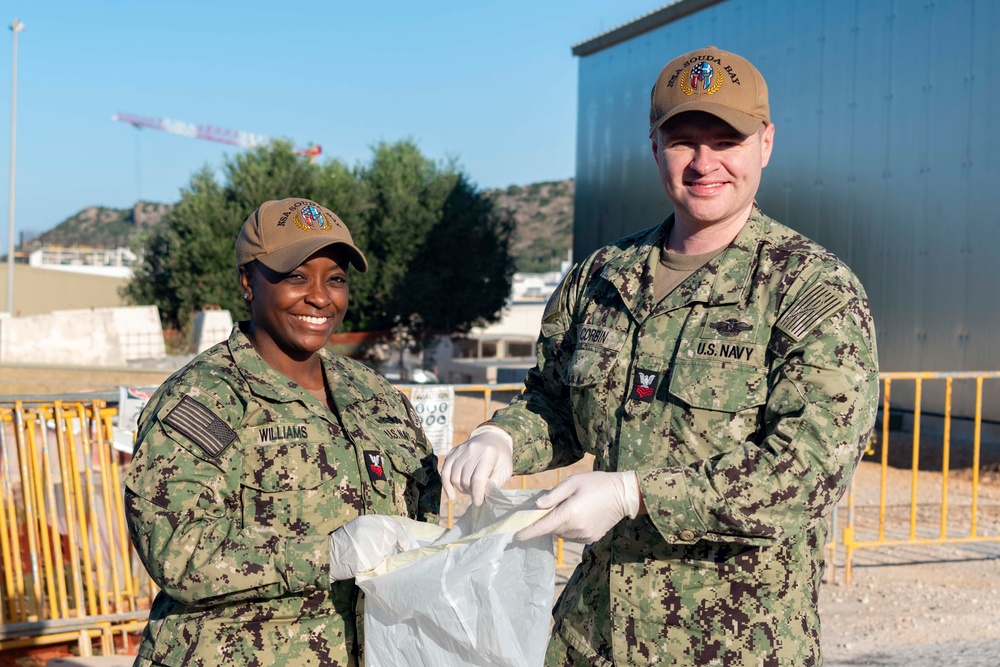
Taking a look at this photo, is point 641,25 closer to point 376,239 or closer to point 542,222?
point 376,239

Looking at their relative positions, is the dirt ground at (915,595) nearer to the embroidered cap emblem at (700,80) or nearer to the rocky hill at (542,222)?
the embroidered cap emblem at (700,80)

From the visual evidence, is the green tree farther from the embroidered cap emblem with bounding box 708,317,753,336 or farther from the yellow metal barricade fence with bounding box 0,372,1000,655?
the embroidered cap emblem with bounding box 708,317,753,336

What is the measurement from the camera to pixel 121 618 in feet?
16.9

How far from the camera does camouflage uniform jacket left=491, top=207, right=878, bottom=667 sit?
2.05 m

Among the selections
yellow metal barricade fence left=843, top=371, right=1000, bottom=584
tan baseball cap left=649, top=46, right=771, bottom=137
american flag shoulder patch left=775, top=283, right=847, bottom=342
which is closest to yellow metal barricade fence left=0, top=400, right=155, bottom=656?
tan baseball cap left=649, top=46, right=771, bottom=137

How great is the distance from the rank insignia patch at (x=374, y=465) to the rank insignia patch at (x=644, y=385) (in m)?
0.67

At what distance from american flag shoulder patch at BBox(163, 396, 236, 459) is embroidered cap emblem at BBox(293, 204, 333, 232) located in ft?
1.69

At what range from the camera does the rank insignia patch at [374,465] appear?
8.20 ft

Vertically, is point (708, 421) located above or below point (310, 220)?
below

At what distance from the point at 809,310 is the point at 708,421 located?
335mm

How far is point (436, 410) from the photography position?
6449mm

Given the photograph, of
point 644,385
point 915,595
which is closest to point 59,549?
point 644,385

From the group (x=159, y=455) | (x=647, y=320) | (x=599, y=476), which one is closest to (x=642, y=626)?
(x=599, y=476)

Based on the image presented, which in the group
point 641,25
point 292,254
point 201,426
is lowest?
point 201,426
